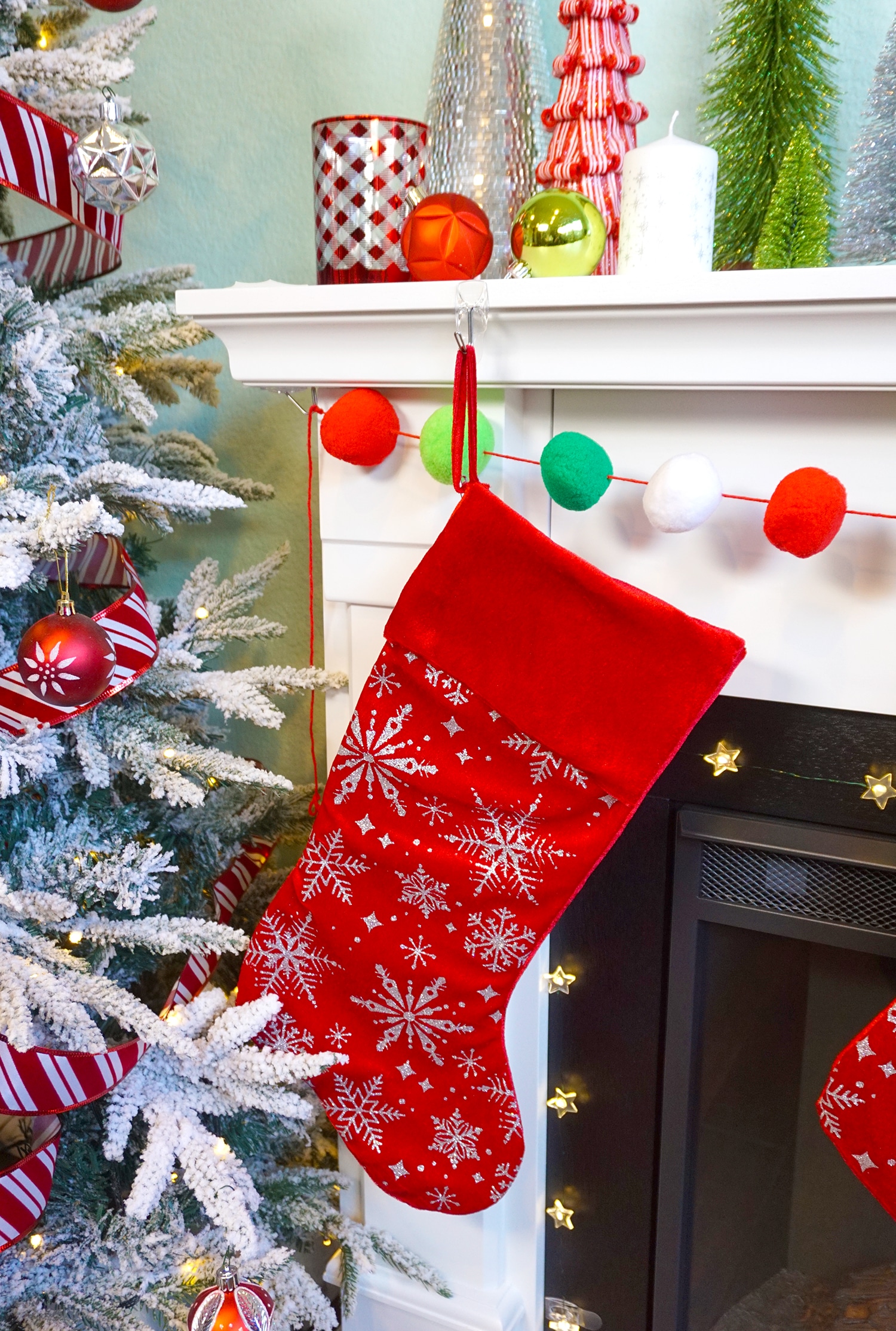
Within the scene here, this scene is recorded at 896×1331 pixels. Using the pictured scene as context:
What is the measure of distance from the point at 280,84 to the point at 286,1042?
109 cm

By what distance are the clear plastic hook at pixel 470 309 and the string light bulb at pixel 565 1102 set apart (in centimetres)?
78

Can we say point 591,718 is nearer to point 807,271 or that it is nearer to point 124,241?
point 807,271

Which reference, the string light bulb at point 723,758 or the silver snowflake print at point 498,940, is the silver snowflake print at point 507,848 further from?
the string light bulb at point 723,758

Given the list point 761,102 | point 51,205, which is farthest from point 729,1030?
point 51,205

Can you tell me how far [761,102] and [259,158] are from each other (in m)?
0.63

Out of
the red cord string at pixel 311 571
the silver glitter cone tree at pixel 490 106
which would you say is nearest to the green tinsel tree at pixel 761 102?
the silver glitter cone tree at pixel 490 106

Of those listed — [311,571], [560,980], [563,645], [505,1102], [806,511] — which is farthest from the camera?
[311,571]

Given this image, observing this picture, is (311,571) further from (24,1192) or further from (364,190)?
(24,1192)

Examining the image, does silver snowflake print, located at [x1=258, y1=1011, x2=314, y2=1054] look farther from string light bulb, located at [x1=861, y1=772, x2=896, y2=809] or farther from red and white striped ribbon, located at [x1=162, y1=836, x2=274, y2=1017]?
string light bulb, located at [x1=861, y1=772, x2=896, y2=809]

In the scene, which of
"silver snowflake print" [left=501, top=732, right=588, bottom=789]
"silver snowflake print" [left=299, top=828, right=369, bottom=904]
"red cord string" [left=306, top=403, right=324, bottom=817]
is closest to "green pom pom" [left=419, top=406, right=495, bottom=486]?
"red cord string" [left=306, top=403, right=324, bottom=817]

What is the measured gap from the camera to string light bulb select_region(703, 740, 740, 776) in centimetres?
92

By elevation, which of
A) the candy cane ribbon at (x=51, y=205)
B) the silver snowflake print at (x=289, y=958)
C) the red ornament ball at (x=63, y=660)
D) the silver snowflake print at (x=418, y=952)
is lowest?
the silver snowflake print at (x=289, y=958)

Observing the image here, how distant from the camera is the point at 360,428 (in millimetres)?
915

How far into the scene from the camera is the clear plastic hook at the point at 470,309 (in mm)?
798
